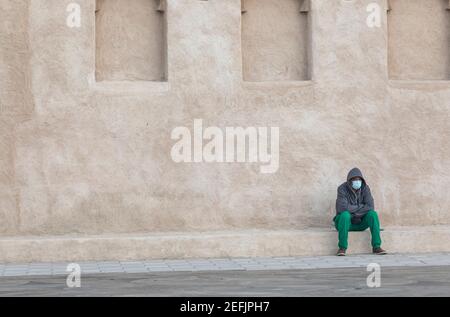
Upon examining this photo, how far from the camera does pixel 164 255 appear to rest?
15.0 m

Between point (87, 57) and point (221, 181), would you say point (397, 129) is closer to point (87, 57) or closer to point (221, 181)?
point (221, 181)

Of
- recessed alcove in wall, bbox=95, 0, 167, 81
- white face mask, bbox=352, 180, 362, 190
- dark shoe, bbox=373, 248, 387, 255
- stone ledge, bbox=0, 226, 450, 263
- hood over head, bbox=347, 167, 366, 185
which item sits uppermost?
recessed alcove in wall, bbox=95, 0, 167, 81

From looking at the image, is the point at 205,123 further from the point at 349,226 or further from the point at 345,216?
the point at 349,226

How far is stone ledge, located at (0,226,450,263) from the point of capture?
1470 cm

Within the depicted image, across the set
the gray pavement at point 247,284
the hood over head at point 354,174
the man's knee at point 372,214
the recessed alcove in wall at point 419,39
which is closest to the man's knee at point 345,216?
the man's knee at point 372,214

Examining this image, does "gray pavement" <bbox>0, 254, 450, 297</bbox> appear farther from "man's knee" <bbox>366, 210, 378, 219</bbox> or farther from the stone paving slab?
"man's knee" <bbox>366, 210, 378, 219</bbox>

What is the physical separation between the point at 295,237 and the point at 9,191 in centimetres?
406

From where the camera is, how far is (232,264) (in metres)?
14.2

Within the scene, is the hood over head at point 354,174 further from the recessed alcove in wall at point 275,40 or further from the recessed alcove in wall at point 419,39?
the recessed alcove in wall at point 419,39

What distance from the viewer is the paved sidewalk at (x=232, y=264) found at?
532 inches

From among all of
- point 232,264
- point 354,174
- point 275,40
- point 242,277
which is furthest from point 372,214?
point 242,277

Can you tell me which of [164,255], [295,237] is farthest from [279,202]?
[164,255]

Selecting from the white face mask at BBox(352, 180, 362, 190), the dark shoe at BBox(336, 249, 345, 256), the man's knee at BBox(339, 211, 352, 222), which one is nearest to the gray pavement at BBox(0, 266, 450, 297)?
→ the dark shoe at BBox(336, 249, 345, 256)

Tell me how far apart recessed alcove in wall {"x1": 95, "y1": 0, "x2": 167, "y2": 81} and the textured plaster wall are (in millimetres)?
258
